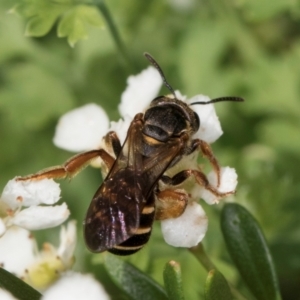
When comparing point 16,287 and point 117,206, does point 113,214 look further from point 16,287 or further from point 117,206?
point 16,287

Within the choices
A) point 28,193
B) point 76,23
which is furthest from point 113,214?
point 76,23

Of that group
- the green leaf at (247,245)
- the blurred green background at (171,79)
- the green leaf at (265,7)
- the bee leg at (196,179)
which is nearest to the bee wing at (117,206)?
the bee leg at (196,179)

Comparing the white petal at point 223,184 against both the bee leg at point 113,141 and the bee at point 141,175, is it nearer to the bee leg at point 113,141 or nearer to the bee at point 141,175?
the bee at point 141,175

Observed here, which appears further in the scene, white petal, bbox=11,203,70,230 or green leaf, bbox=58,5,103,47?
green leaf, bbox=58,5,103,47

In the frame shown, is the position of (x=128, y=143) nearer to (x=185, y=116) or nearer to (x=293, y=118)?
(x=185, y=116)

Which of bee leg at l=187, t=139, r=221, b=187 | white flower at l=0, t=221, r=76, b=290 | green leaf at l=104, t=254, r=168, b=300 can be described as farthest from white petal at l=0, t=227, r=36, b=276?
bee leg at l=187, t=139, r=221, b=187

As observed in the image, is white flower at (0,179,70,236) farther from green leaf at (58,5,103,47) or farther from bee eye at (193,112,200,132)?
green leaf at (58,5,103,47)
